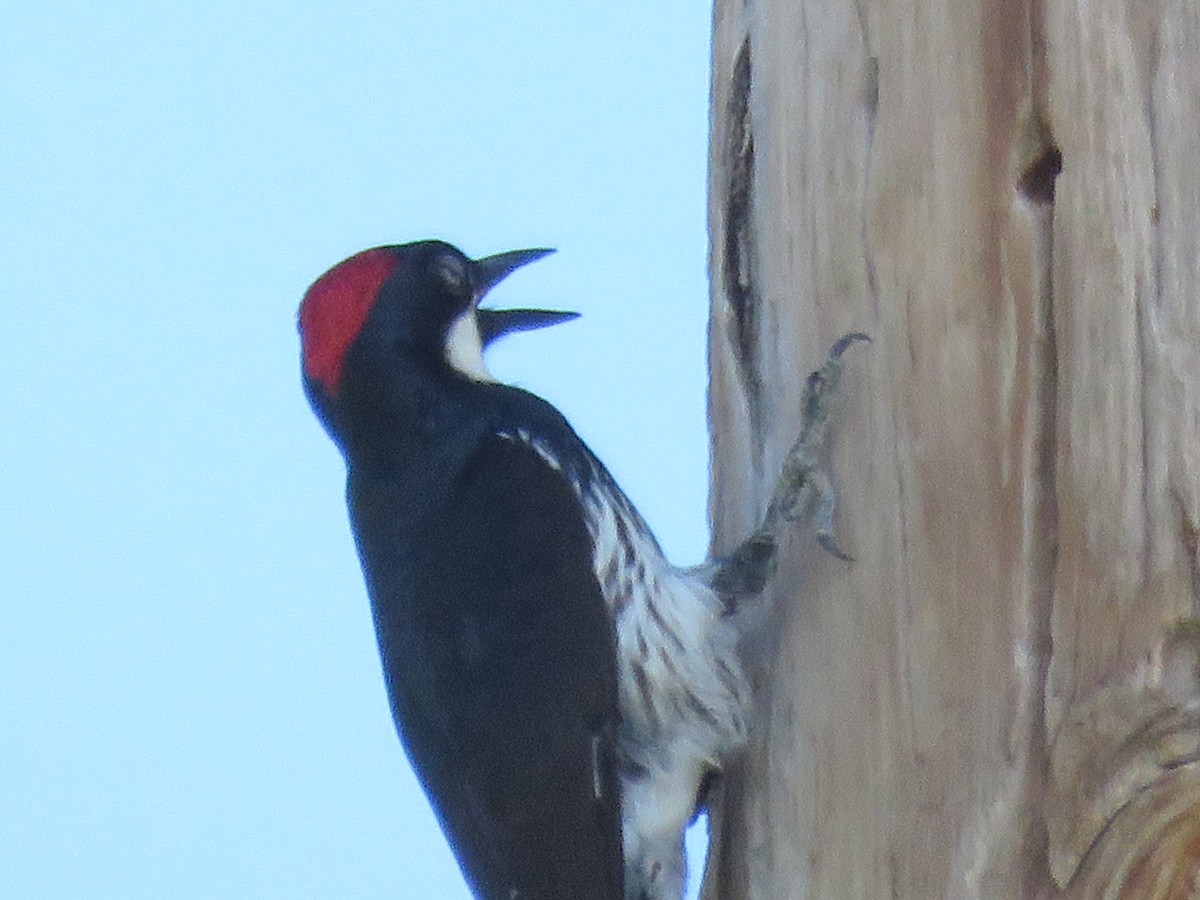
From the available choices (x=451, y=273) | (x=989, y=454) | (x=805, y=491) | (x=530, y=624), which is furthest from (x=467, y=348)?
(x=989, y=454)

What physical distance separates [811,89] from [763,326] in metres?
0.36

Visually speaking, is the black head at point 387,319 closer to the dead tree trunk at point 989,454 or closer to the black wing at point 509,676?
the black wing at point 509,676

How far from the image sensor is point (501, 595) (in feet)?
8.72

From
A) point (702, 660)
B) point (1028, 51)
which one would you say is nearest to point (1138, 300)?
point (1028, 51)

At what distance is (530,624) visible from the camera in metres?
2.62

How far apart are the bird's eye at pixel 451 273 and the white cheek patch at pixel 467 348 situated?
2.1 inches

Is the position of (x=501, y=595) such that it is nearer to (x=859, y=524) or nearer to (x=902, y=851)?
(x=859, y=524)

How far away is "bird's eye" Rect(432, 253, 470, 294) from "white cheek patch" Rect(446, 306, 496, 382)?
0.05 metres

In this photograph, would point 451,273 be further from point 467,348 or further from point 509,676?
point 509,676

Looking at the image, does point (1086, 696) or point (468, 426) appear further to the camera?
point (468, 426)

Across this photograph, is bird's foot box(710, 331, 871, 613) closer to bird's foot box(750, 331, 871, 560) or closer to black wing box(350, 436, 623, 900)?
bird's foot box(750, 331, 871, 560)

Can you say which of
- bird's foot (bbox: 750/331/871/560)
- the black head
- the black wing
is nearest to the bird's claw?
bird's foot (bbox: 750/331/871/560)

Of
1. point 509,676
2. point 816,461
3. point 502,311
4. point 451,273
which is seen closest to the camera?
point 816,461

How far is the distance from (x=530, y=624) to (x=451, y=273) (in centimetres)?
80
